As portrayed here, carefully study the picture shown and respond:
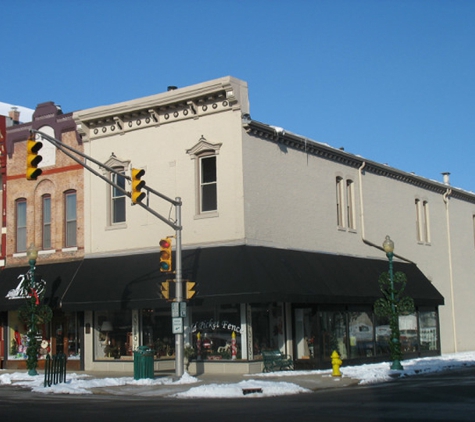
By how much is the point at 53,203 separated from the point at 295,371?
1170 cm

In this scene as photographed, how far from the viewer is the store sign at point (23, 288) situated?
27966 mm

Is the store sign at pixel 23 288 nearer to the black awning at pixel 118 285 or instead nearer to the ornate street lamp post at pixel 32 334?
the ornate street lamp post at pixel 32 334

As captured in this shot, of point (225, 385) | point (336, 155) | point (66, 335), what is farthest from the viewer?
point (336, 155)

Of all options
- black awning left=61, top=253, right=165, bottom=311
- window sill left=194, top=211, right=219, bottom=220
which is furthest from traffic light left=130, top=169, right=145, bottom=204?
black awning left=61, top=253, right=165, bottom=311

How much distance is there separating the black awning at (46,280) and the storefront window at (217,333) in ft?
17.4

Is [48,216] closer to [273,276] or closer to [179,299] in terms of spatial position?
[179,299]

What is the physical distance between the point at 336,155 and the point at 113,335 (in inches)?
432

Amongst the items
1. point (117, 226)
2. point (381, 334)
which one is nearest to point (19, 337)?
point (117, 226)

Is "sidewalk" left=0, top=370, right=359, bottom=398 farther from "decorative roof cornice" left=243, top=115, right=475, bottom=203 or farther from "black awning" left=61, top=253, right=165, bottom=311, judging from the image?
"decorative roof cornice" left=243, top=115, right=475, bottom=203

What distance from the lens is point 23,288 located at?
28.2 metres

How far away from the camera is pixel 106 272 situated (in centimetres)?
2730

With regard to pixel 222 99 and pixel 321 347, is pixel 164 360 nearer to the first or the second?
pixel 321 347

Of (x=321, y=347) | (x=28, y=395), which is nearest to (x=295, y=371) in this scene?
(x=321, y=347)

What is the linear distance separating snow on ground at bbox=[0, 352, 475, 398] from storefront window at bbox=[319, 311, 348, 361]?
33.0 inches
